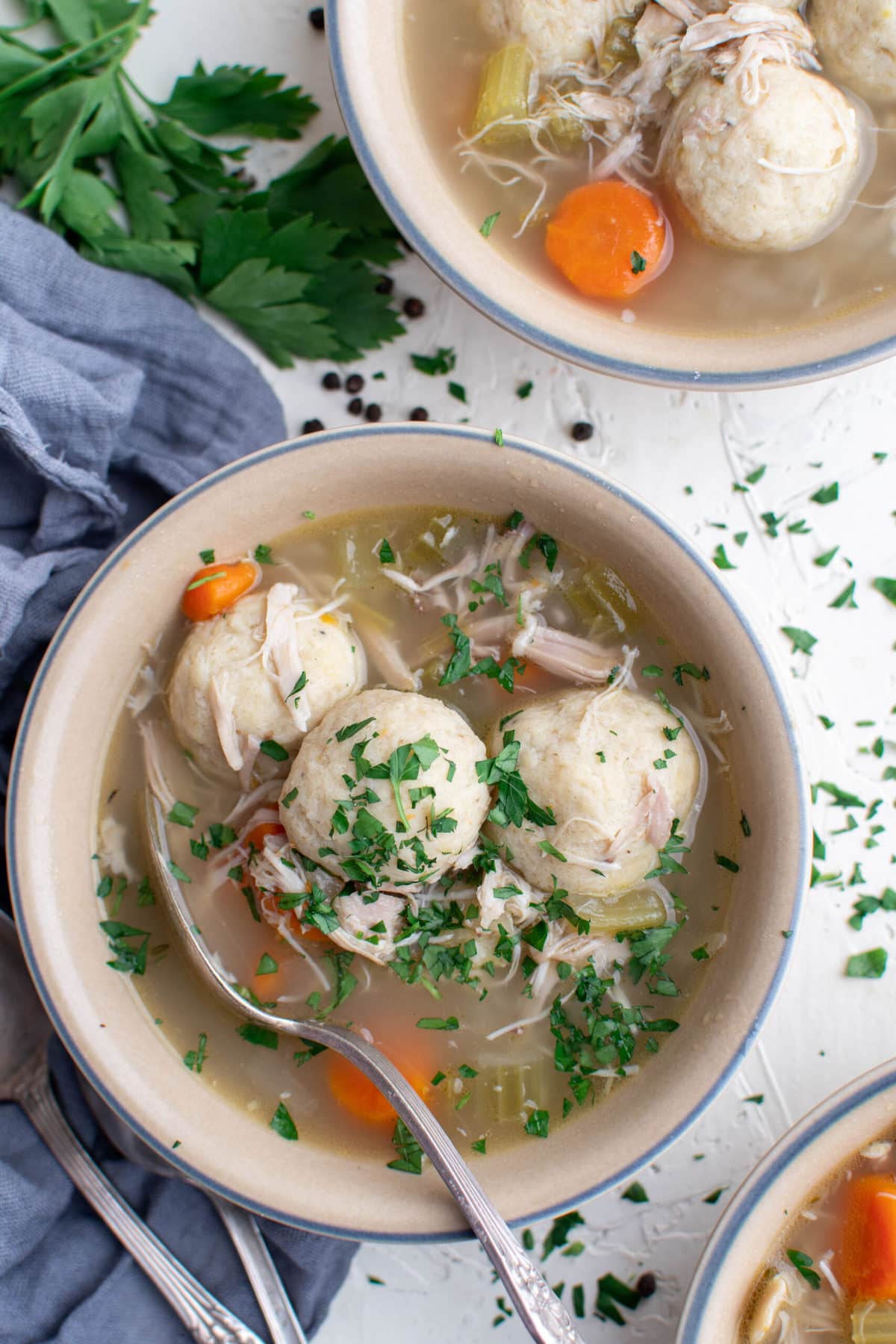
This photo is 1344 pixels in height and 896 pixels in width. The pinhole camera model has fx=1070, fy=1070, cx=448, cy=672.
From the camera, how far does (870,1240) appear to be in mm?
2176

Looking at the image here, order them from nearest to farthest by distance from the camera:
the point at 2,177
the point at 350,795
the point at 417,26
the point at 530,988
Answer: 1. the point at 350,795
2. the point at 530,988
3. the point at 417,26
4. the point at 2,177

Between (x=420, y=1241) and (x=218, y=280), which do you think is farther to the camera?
(x=218, y=280)

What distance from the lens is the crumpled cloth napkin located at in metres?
2.29

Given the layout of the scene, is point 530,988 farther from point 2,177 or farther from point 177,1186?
point 2,177

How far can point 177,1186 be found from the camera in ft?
7.89

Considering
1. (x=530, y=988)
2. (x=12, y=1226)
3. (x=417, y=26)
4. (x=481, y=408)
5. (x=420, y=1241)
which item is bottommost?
(x=12, y=1226)

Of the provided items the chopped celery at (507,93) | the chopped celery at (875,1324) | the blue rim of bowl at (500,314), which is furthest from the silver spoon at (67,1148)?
the chopped celery at (507,93)

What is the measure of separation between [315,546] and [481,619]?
0.38m

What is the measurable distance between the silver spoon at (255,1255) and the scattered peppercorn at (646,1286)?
2.49 feet

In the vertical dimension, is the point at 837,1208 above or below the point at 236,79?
below

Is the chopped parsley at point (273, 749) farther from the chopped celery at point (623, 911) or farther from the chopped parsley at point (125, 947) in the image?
the chopped celery at point (623, 911)

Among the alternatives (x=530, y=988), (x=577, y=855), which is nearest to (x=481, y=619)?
(x=577, y=855)

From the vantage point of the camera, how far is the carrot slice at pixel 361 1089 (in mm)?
2174

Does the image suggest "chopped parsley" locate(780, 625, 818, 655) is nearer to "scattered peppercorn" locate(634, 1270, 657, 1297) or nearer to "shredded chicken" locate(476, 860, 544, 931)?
"shredded chicken" locate(476, 860, 544, 931)
